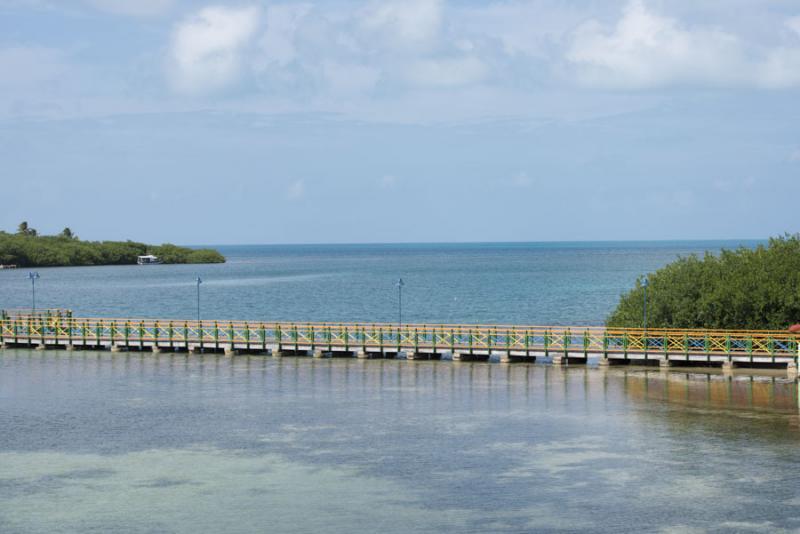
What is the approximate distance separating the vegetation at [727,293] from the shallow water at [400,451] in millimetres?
5286

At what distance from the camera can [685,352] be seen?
51.8 metres

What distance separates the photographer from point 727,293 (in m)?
53.8

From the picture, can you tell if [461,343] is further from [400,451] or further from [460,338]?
[400,451]

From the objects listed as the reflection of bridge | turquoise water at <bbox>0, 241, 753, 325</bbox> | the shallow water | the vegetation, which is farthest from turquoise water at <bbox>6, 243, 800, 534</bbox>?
turquoise water at <bbox>0, 241, 753, 325</bbox>

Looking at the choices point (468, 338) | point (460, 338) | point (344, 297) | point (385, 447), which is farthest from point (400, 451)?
point (344, 297)

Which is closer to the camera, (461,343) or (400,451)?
(400,451)

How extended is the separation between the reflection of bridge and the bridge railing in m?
0.05

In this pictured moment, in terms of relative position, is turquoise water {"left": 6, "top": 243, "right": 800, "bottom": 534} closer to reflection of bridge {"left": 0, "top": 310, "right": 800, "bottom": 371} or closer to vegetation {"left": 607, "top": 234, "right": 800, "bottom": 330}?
reflection of bridge {"left": 0, "top": 310, "right": 800, "bottom": 371}

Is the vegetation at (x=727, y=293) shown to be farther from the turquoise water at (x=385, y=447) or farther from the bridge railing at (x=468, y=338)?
the turquoise water at (x=385, y=447)

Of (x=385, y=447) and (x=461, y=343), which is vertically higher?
(x=461, y=343)

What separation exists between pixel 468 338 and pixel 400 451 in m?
26.2

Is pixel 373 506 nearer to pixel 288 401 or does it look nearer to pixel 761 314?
pixel 288 401

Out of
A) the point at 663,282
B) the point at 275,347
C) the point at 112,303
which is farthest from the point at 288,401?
the point at 112,303

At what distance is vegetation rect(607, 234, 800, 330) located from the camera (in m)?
53.1
